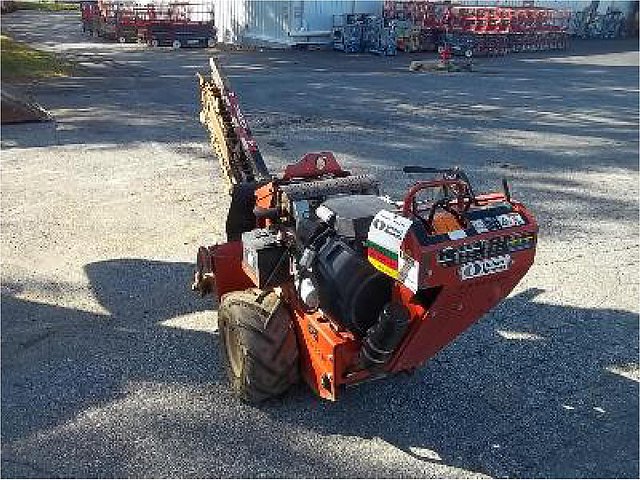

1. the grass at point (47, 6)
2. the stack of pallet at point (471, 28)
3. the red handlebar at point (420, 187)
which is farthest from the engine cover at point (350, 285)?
the grass at point (47, 6)

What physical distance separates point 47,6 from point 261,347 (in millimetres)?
49242

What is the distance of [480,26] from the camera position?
26594 mm

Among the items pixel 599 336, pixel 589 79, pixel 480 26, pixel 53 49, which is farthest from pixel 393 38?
pixel 599 336

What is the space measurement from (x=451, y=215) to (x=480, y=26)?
2499cm

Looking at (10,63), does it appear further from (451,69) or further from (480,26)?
(480,26)

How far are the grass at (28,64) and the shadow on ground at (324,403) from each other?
13.9 metres

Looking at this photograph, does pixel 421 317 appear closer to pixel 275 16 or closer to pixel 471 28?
A: pixel 275 16

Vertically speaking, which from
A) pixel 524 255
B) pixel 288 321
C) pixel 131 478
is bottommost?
pixel 131 478

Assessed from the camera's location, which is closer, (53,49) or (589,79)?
(589,79)

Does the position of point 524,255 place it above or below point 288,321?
above

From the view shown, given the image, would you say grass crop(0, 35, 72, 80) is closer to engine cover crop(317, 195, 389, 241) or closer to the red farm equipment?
the red farm equipment

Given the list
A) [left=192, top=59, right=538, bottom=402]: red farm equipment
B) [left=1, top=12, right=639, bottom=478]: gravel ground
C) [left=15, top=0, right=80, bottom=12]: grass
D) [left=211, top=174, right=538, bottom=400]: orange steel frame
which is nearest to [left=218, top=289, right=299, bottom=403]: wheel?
[left=192, top=59, right=538, bottom=402]: red farm equipment

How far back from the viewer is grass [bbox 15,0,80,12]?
148 feet

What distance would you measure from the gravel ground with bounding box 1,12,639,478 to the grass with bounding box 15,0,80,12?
36.3 meters
